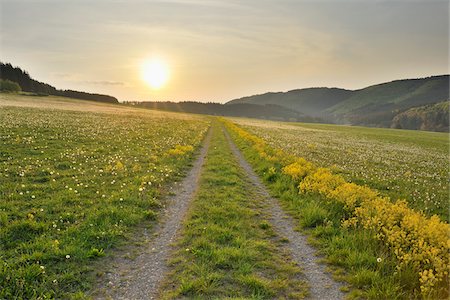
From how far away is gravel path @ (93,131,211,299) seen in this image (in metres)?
6.47

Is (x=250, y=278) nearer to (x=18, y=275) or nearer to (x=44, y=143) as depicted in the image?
(x=18, y=275)

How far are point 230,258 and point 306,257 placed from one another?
2179 millimetres

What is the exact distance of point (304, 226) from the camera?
35.0 ft

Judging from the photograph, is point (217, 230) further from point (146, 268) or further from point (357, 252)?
point (357, 252)

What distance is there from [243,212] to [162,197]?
12.6ft

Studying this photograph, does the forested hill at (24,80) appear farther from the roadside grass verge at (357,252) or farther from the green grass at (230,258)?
the roadside grass verge at (357,252)

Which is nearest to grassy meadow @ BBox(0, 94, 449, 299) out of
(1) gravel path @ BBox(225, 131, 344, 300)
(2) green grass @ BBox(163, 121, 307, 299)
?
(2) green grass @ BBox(163, 121, 307, 299)

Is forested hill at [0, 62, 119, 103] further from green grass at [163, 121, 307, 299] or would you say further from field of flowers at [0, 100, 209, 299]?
green grass at [163, 121, 307, 299]

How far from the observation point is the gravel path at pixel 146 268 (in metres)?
6.47

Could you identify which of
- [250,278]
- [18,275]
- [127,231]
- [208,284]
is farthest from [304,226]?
[18,275]

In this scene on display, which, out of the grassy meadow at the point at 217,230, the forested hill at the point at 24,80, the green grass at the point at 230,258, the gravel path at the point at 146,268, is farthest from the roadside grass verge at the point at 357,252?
the forested hill at the point at 24,80

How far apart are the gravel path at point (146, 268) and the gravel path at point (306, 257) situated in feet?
11.6

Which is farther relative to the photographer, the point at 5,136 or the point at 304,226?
the point at 5,136

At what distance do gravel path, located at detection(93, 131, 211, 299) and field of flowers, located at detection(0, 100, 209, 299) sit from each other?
0.59 meters
